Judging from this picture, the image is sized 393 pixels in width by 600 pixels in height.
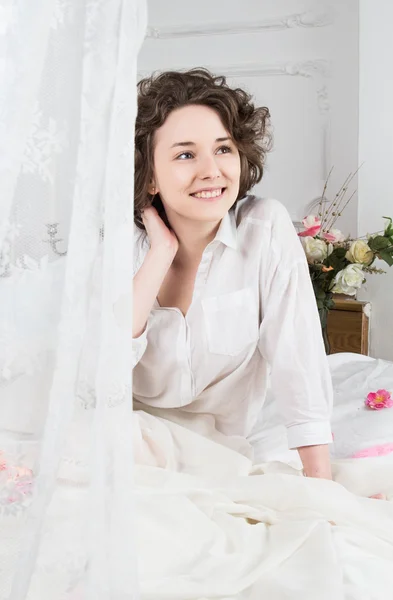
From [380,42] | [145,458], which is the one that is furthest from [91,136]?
[380,42]

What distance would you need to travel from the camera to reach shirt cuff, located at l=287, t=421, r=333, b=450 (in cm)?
132

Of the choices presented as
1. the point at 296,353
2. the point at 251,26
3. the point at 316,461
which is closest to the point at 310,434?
the point at 316,461

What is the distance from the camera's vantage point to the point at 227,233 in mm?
1420

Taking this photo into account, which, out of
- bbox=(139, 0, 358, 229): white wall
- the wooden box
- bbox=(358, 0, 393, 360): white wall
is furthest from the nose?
bbox=(139, 0, 358, 229): white wall

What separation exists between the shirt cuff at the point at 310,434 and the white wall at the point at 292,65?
2217 mm

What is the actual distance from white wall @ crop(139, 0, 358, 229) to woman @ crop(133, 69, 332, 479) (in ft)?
6.72

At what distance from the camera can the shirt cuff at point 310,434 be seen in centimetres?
132

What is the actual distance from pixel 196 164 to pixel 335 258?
1.68m

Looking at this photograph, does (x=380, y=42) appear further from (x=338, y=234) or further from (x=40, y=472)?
(x=40, y=472)

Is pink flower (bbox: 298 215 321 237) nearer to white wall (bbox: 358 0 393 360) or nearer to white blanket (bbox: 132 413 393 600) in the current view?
white wall (bbox: 358 0 393 360)

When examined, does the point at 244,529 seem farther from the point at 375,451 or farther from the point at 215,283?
the point at 375,451

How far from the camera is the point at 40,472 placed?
0.65 metres

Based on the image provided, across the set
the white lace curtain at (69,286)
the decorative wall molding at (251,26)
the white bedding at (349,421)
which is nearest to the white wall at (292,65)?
the decorative wall molding at (251,26)

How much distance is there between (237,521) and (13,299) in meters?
0.54
